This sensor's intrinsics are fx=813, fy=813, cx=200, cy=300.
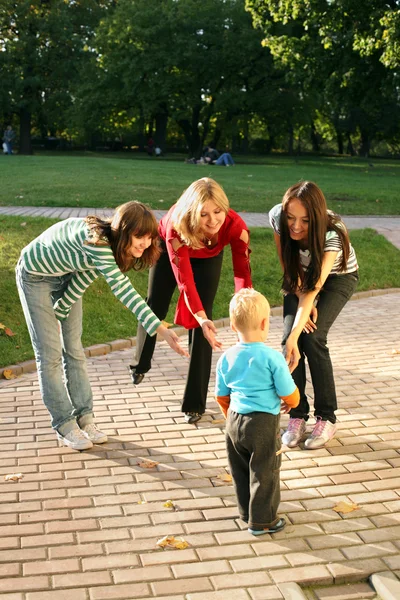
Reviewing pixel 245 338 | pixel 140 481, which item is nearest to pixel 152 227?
pixel 245 338

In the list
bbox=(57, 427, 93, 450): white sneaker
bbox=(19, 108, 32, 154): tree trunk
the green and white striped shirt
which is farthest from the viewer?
bbox=(19, 108, 32, 154): tree trunk

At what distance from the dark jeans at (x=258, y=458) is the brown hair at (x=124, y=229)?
114 cm

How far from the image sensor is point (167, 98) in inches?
1800

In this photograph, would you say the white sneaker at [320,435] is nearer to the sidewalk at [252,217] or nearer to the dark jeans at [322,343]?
the dark jeans at [322,343]

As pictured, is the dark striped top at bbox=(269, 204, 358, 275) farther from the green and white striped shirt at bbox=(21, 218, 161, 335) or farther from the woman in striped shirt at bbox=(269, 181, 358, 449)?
the green and white striped shirt at bbox=(21, 218, 161, 335)

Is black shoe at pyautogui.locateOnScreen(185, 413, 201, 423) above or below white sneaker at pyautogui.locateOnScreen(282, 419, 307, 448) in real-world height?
below

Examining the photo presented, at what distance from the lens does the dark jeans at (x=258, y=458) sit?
3971mm

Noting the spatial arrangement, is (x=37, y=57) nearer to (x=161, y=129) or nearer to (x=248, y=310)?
(x=161, y=129)

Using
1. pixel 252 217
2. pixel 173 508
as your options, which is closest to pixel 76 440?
pixel 173 508

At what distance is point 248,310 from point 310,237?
3.84 ft

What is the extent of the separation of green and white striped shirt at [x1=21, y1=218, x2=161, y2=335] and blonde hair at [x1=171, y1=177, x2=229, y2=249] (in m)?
0.63

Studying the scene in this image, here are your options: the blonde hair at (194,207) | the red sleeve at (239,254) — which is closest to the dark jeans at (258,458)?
the blonde hair at (194,207)

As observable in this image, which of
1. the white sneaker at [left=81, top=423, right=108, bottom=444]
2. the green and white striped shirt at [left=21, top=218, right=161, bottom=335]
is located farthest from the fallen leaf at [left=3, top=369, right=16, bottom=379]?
the green and white striped shirt at [left=21, top=218, right=161, bottom=335]

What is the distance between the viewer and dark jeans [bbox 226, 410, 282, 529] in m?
3.97
